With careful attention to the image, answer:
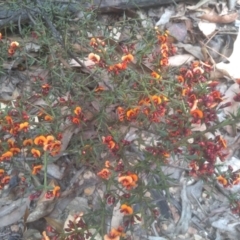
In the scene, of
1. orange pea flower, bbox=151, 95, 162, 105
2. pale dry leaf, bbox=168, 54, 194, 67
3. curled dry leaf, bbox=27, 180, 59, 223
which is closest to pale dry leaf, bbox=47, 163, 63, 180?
curled dry leaf, bbox=27, 180, 59, 223

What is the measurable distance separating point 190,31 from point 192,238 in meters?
1.29

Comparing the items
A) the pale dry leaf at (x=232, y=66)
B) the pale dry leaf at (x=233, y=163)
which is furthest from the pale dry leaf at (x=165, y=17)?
the pale dry leaf at (x=233, y=163)

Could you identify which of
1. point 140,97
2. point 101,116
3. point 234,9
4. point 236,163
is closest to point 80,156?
point 101,116

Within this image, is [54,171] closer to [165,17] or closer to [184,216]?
[184,216]

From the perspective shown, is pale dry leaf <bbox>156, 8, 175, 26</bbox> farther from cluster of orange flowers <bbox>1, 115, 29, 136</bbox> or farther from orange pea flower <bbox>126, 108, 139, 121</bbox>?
cluster of orange flowers <bbox>1, 115, 29, 136</bbox>

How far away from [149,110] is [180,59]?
3.07 ft

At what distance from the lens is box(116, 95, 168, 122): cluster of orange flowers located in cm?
179

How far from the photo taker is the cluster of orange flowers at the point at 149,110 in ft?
5.86

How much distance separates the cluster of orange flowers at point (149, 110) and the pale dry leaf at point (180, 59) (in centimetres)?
80

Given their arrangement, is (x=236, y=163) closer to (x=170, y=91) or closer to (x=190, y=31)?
(x=170, y=91)

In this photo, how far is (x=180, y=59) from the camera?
8.78 ft

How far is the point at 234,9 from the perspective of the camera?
293cm

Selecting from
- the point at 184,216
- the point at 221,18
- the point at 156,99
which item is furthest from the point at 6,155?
the point at 221,18

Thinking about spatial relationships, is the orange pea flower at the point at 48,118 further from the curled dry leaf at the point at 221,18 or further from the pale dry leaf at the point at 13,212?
the curled dry leaf at the point at 221,18
